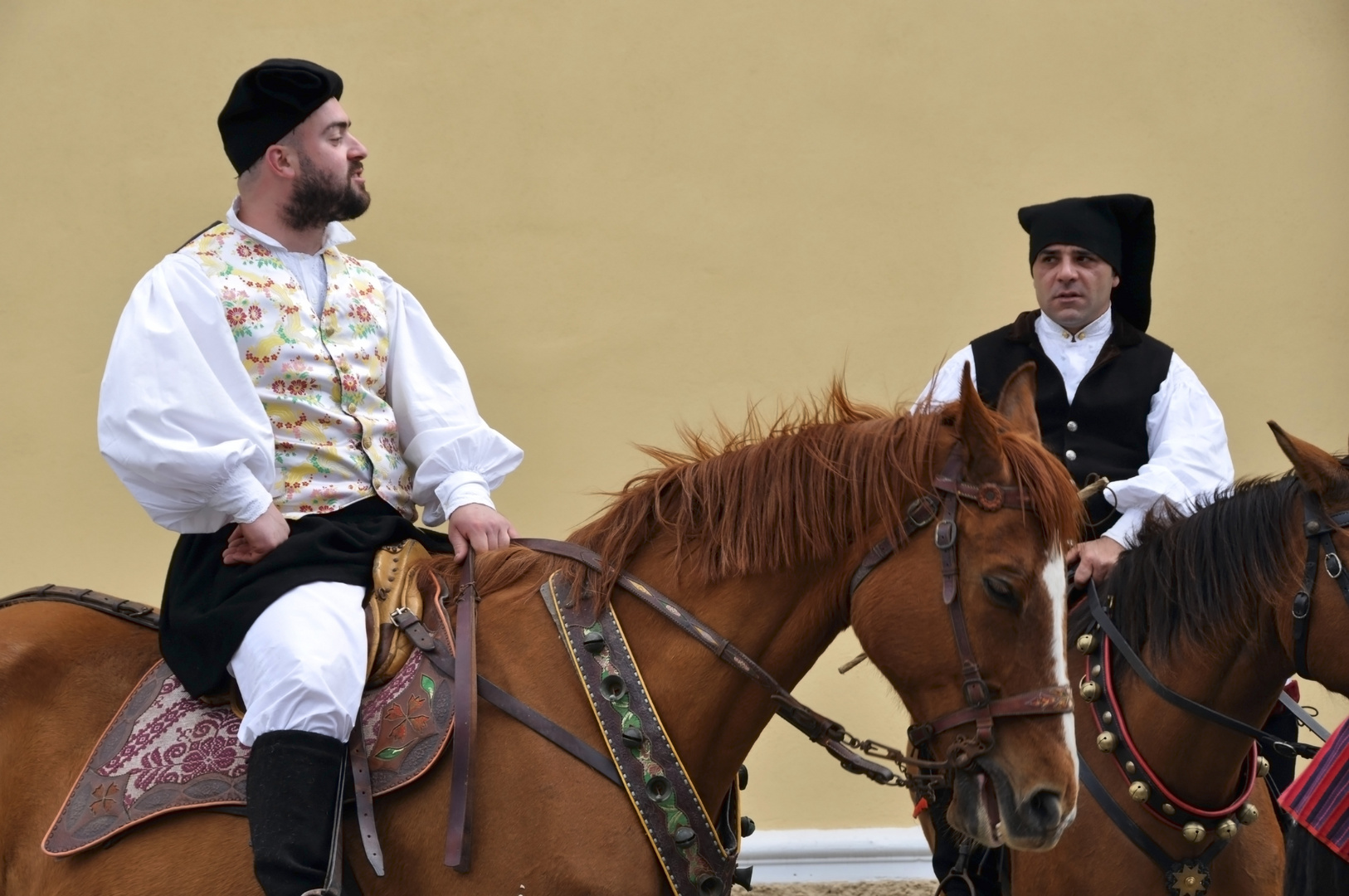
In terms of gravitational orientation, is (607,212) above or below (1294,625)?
above

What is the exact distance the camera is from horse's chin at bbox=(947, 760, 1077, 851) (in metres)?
2.20

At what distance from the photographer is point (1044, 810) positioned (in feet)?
7.23

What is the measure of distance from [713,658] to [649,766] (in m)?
0.22

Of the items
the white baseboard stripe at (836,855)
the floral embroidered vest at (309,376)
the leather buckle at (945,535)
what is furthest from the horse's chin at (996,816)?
the white baseboard stripe at (836,855)

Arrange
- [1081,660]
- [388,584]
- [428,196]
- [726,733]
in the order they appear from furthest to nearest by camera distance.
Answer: [428,196] → [1081,660] → [388,584] → [726,733]

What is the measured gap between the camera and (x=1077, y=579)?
3.39 metres

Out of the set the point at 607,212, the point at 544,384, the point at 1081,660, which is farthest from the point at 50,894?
the point at 607,212

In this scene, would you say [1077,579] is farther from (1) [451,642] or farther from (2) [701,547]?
(1) [451,642]

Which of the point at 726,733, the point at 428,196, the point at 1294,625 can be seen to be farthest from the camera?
the point at 428,196

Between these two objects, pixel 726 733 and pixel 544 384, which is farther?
pixel 544 384

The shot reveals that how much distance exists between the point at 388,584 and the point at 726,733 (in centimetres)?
72

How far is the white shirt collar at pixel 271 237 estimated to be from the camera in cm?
284

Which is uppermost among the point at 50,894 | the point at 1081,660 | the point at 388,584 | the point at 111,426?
the point at 111,426

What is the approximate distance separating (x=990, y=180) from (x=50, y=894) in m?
4.33
